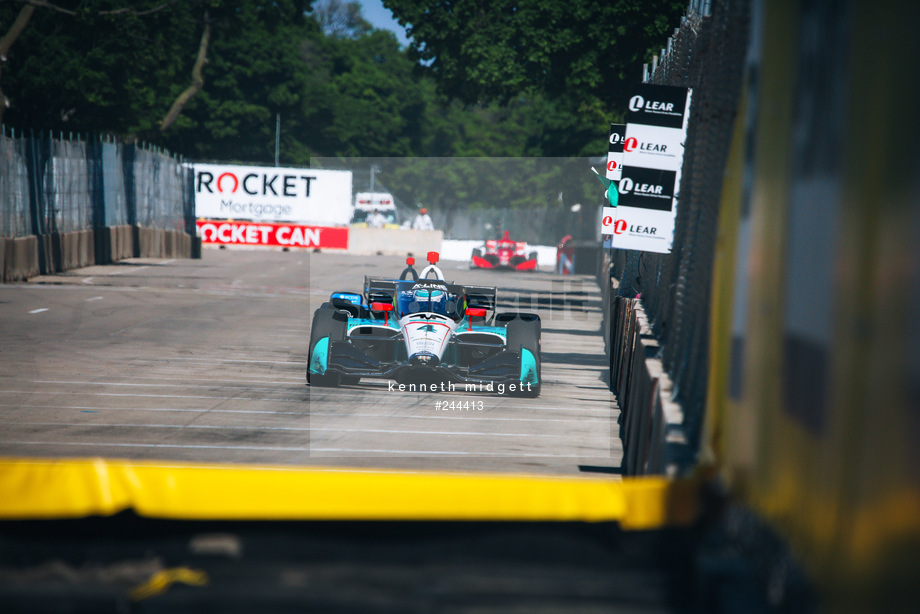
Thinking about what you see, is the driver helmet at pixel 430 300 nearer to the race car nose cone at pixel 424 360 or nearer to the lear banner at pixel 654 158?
the race car nose cone at pixel 424 360

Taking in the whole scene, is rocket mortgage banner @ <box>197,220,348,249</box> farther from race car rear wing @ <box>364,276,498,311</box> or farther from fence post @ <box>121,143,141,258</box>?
race car rear wing @ <box>364,276,498,311</box>

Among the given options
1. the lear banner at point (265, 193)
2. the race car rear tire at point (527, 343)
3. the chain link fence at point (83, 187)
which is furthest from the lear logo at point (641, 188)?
the lear banner at point (265, 193)

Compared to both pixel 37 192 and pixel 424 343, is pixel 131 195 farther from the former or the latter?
pixel 424 343

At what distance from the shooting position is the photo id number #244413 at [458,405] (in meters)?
9.97

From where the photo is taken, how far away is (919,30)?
1.91 m

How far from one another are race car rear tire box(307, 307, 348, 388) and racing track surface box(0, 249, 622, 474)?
16 centimetres

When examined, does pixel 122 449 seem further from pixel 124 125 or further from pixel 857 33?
pixel 124 125

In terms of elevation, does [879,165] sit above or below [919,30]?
below

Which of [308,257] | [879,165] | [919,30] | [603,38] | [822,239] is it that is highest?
[603,38]

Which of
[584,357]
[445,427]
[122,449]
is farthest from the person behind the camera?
[584,357]

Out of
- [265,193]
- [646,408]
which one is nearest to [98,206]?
[265,193]

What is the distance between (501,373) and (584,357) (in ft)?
14.7

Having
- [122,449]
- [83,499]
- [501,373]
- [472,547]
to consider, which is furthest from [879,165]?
[501,373]

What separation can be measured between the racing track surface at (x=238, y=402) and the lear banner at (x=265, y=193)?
27.2m
